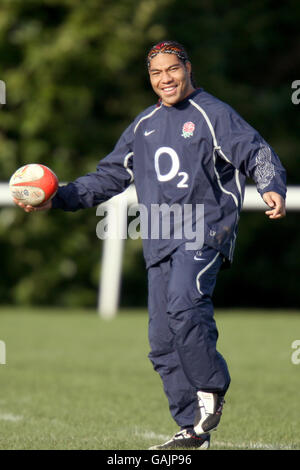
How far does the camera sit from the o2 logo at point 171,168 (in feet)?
16.6

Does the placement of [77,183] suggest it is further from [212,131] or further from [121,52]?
[121,52]

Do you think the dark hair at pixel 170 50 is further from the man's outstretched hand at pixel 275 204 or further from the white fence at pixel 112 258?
the white fence at pixel 112 258

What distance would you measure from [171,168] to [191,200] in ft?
0.66

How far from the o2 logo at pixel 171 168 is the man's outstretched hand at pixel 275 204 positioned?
454mm

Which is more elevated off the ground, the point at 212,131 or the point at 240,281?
the point at 212,131

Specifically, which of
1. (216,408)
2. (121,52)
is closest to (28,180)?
(216,408)

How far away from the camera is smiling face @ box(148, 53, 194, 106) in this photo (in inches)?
204

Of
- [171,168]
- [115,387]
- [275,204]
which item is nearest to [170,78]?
[171,168]

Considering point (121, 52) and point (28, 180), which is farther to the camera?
point (121, 52)

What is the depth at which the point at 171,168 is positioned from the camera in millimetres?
5090

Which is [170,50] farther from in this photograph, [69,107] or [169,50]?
[69,107]

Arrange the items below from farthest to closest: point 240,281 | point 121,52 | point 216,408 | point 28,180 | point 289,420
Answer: point 240,281 → point 121,52 → point 289,420 → point 28,180 → point 216,408

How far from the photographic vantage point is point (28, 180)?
5348 millimetres

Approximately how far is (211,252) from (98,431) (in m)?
1.29
